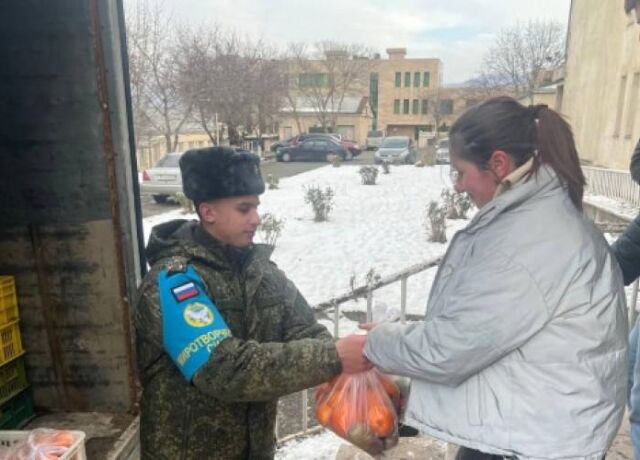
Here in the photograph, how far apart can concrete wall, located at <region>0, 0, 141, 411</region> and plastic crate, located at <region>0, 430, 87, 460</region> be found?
21.5 inches

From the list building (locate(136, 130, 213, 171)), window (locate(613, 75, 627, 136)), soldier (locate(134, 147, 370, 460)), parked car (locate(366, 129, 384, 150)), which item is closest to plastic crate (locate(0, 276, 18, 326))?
soldier (locate(134, 147, 370, 460))

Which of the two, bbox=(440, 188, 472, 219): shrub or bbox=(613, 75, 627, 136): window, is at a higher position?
bbox=(613, 75, 627, 136): window

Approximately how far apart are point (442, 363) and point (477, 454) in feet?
1.60

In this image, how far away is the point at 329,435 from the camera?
3.52 metres

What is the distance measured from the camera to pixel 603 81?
615 inches

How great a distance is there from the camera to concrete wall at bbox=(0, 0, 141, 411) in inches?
86.0

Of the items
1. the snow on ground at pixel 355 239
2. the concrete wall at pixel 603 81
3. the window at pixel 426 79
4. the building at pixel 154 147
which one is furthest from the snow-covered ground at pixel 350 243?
the window at pixel 426 79

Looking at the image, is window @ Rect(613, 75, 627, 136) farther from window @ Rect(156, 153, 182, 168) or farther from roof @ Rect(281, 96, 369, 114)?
roof @ Rect(281, 96, 369, 114)

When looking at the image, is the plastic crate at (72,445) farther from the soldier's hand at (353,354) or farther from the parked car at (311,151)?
the parked car at (311,151)

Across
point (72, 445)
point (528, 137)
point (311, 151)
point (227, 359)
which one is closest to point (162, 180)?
point (72, 445)

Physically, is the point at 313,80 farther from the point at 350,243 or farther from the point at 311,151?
the point at 350,243

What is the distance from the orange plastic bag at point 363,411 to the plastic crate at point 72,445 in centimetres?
93

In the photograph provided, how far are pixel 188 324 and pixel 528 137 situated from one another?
3.38ft

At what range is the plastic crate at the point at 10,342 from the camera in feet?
7.63
